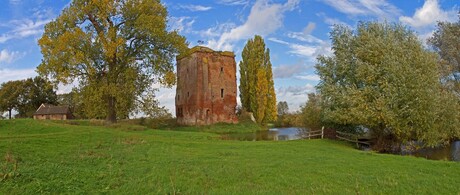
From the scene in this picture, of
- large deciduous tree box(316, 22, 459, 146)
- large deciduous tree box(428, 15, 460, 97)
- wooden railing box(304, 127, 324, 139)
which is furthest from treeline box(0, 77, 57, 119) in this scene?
large deciduous tree box(428, 15, 460, 97)

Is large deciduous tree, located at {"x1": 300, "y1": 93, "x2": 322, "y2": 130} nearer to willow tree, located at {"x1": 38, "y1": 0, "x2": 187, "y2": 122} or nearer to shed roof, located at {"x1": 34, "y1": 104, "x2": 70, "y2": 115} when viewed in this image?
willow tree, located at {"x1": 38, "y1": 0, "x2": 187, "y2": 122}

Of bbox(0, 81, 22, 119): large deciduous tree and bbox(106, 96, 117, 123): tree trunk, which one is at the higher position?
bbox(0, 81, 22, 119): large deciduous tree

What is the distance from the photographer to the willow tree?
1193 inches

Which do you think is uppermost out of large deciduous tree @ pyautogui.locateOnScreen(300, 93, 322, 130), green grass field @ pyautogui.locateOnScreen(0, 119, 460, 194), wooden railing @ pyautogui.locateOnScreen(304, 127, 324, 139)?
large deciduous tree @ pyautogui.locateOnScreen(300, 93, 322, 130)

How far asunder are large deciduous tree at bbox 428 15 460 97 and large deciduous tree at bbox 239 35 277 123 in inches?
1016

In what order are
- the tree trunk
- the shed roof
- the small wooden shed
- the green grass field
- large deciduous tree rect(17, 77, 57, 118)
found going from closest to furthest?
the green grass field < the tree trunk < the small wooden shed < the shed roof < large deciduous tree rect(17, 77, 57, 118)

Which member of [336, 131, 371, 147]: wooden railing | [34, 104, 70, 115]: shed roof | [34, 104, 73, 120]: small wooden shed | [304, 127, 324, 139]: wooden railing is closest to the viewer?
[336, 131, 371, 147]: wooden railing

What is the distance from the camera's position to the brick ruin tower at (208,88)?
49.2m

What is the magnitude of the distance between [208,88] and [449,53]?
96.6 ft

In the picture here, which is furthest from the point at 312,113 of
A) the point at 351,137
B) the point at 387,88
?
the point at 387,88

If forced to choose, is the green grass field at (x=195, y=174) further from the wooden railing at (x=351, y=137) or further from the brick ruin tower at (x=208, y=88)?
the brick ruin tower at (x=208, y=88)

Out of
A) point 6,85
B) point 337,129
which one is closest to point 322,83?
point 337,129

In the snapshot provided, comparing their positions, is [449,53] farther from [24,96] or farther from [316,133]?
[24,96]

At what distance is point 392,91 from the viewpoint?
69.8 feet
